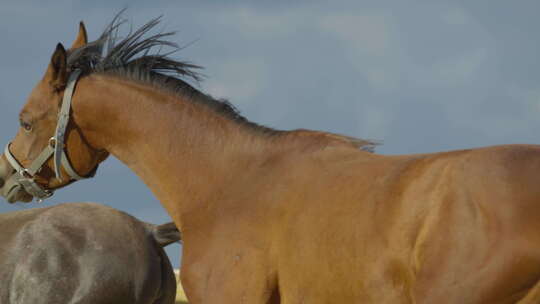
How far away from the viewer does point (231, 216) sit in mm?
4996

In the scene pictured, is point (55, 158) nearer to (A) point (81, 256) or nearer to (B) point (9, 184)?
(B) point (9, 184)

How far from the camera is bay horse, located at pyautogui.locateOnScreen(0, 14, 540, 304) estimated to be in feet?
12.9

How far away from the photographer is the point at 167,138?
5.46m

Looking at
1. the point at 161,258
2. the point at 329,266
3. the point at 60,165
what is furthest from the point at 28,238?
the point at 329,266

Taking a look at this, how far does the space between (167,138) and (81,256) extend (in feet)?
14.2

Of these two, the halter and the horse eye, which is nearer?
the halter

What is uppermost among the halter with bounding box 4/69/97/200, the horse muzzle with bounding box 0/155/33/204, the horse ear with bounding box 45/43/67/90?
the horse ear with bounding box 45/43/67/90

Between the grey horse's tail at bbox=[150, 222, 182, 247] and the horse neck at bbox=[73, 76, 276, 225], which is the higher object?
the horse neck at bbox=[73, 76, 276, 225]

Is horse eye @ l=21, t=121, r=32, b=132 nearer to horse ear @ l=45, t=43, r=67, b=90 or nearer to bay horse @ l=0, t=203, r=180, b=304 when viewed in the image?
horse ear @ l=45, t=43, r=67, b=90

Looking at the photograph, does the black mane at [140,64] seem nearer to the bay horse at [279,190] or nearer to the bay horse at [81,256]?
the bay horse at [279,190]

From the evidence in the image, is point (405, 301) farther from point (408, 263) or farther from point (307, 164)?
point (307, 164)

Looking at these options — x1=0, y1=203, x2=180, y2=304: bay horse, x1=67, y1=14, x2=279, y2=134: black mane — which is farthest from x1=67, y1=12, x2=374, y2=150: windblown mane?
x1=0, y1=203, x2=180, y2=304: bay horse

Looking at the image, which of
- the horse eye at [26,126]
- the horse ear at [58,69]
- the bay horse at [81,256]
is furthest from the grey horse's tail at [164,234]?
the horse ear at [58,69]

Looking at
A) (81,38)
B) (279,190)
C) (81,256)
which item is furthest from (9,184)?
(81,256)
